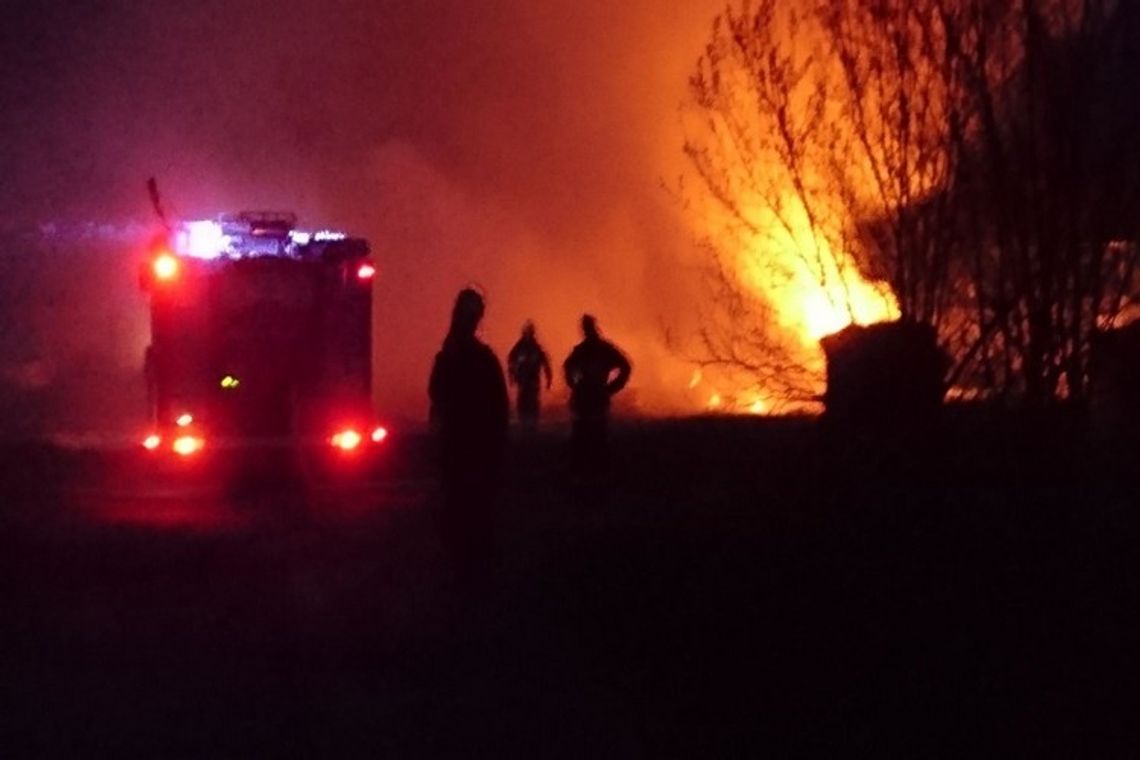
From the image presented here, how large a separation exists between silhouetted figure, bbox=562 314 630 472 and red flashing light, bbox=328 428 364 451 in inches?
74.9

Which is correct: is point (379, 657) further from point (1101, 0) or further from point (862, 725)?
point (1101, 0)

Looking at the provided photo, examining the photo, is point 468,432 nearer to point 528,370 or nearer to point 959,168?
point 959,168

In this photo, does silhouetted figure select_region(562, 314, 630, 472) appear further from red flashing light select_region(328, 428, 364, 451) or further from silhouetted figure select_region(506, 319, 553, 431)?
silhouetted figure select_region(506, 319, 553, 431)

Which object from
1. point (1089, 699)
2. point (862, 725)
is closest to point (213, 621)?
point (862, 725)

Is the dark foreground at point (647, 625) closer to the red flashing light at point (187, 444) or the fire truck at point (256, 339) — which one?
the red flashing light at point (187, 444)

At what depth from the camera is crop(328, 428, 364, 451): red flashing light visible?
17.8m

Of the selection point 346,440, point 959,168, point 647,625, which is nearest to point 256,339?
point 346,440

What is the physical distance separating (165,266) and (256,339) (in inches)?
39.2

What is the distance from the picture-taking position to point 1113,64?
15.6 metres

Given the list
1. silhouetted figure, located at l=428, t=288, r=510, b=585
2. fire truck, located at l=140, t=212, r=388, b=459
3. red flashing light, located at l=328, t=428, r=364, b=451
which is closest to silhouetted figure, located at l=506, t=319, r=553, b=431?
red flashing light, located at l=328, t=428, r=364, b=451

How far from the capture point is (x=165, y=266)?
17.6m

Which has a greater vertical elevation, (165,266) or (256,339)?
(165,266)

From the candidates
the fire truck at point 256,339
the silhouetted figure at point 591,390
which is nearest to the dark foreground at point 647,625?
the fire truck at point 256,339

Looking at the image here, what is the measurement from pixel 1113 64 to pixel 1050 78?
0.56 meters
